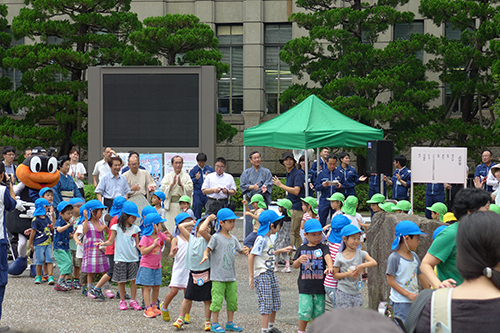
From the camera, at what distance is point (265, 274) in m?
6.43

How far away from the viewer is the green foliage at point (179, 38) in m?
19.8

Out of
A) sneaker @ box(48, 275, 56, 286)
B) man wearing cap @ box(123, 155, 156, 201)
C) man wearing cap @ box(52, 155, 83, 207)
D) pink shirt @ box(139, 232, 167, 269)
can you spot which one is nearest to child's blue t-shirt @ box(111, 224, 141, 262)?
pink shirt @ box(139, 232, 167, 269)

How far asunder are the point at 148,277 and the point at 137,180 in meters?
3.57

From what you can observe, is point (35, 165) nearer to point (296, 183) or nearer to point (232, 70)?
point (296, 183)

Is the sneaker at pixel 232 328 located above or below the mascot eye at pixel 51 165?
below

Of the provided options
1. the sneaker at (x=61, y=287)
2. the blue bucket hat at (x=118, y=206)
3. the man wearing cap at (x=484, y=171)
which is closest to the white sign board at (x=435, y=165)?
the man wearing cap at (x=484, y=171)

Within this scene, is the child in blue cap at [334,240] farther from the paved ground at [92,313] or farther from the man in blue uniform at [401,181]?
the man in blue uniform at [401,181]

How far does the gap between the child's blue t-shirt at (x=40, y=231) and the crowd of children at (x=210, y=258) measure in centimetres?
1

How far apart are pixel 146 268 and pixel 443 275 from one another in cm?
403

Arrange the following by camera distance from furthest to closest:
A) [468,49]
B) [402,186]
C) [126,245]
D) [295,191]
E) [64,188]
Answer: [468,49], [402,186], [295,191], [64,188], [126,245]

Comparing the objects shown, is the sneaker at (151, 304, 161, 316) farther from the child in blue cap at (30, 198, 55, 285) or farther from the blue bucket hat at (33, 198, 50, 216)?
the blue bucket hat at (33, 198, 50, 216)

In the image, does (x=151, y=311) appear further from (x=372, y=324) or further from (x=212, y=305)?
(x=372, y=324)

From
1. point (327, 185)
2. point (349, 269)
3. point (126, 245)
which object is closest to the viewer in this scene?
point (349, 269)

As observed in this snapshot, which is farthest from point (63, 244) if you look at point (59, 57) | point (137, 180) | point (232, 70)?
point (232, 70)
